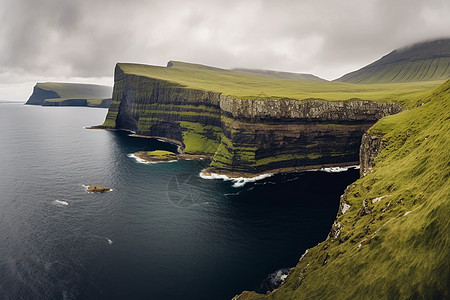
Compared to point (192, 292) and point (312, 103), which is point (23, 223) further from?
point (312, 103)

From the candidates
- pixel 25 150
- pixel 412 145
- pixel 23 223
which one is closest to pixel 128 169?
pixel 23 223

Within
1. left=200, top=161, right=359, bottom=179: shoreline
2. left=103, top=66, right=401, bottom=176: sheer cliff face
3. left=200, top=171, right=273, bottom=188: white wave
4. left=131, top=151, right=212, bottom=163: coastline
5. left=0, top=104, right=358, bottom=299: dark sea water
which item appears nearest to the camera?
left=0, top=104, right=358, bottom=299: dark sea water

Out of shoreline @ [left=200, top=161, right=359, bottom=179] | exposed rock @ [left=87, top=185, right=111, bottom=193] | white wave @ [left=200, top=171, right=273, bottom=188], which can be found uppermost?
shoreline @ [left=200, top=161, right=359, bottom=179]

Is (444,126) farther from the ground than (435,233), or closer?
farther from the ground

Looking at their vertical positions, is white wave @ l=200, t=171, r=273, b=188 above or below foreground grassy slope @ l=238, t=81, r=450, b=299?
below

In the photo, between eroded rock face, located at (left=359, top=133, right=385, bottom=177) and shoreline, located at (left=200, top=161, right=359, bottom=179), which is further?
shoreline, located at (left=200, top=161, right=359, bottom=179)

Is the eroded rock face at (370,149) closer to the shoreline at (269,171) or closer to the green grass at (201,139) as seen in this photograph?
the shoreline at (269,171)

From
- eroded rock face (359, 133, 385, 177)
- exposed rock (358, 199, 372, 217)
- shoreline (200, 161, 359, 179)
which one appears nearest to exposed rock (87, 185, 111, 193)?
shoreline (200, 161, 359, 179)

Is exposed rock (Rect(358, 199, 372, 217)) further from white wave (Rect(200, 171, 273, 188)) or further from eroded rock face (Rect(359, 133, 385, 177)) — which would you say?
white wave (Rect(200, 171, 273, 188))
